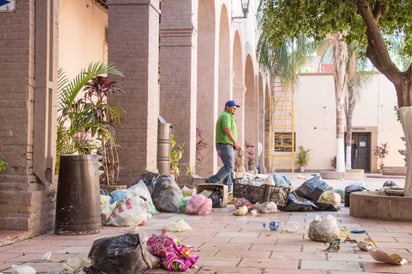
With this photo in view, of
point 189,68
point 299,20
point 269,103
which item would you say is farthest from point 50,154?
point 269,103

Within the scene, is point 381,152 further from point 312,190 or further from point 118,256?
point 118,256

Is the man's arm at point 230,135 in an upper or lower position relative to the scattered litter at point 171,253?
upper

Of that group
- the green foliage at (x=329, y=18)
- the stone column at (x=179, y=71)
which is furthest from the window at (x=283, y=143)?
the green foliage at (x=329, y=18)

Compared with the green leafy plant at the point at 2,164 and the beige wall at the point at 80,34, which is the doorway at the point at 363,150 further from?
the green leafy plant at the point at 2,164

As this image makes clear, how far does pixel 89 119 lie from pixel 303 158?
86.3 ft

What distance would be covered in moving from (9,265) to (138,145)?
5.23m

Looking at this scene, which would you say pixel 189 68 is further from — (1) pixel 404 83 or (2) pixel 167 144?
(1) pixel 404 83

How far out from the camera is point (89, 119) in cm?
822

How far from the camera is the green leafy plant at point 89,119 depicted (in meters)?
7.35

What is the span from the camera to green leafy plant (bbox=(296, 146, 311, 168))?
1319 inches

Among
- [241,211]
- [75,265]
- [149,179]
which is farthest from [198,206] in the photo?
[75,265]

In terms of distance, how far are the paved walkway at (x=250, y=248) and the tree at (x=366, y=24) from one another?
6.08 ft

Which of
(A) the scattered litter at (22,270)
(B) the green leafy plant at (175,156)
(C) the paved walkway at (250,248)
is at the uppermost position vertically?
(B) the green leafy plant at (175,156)

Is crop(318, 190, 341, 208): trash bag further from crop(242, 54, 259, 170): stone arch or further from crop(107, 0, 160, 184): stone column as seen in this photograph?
crop(242, 54, 259, 170): stone arch
